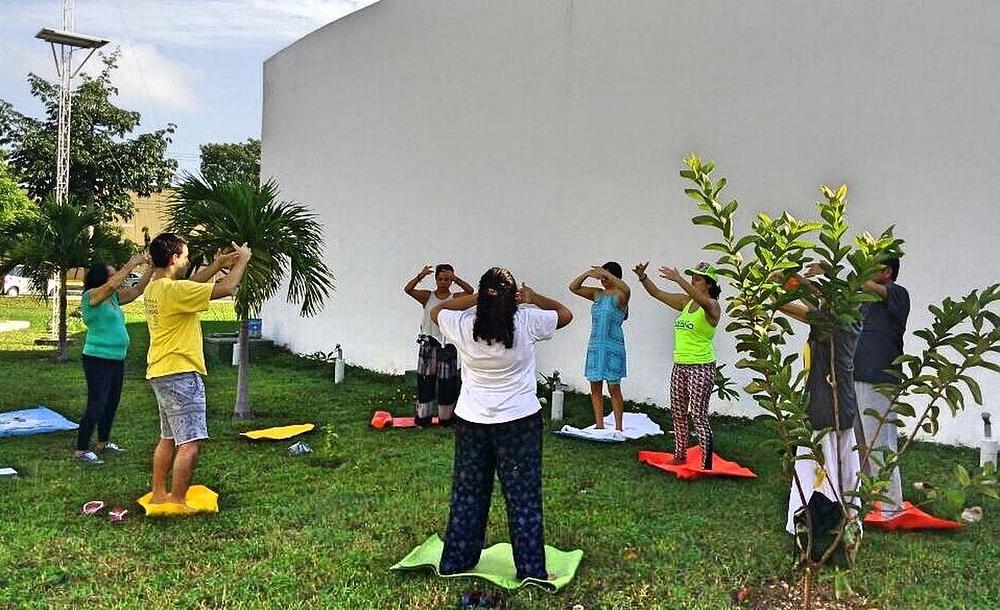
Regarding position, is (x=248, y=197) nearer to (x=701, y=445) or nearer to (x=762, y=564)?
(x=701, y=445)

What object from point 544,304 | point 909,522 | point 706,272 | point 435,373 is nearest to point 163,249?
point 544,304

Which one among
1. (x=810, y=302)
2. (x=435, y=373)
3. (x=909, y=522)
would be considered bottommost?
(x=909, y=522)

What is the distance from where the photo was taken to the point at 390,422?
23.2ft

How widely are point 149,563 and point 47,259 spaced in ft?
23.9

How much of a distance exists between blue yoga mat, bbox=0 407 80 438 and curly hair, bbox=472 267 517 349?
4475mm

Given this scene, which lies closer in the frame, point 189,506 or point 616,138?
point 189,506

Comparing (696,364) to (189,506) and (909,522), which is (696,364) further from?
(189,506)

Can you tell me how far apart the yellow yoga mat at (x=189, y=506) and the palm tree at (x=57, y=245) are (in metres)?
6.16

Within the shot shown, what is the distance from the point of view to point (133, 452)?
5.83 meters

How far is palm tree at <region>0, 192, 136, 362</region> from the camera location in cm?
957

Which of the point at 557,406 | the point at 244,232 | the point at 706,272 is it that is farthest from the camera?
the point at 557,406

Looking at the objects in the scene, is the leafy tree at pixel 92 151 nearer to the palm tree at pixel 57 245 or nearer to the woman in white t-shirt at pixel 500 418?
the palm tree at pixel 57 245

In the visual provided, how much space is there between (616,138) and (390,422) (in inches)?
146

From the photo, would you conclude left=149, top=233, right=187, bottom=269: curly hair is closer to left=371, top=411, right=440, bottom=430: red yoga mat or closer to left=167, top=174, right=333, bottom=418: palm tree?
left=167, top=174, right=333, bottom=418: palm tree
